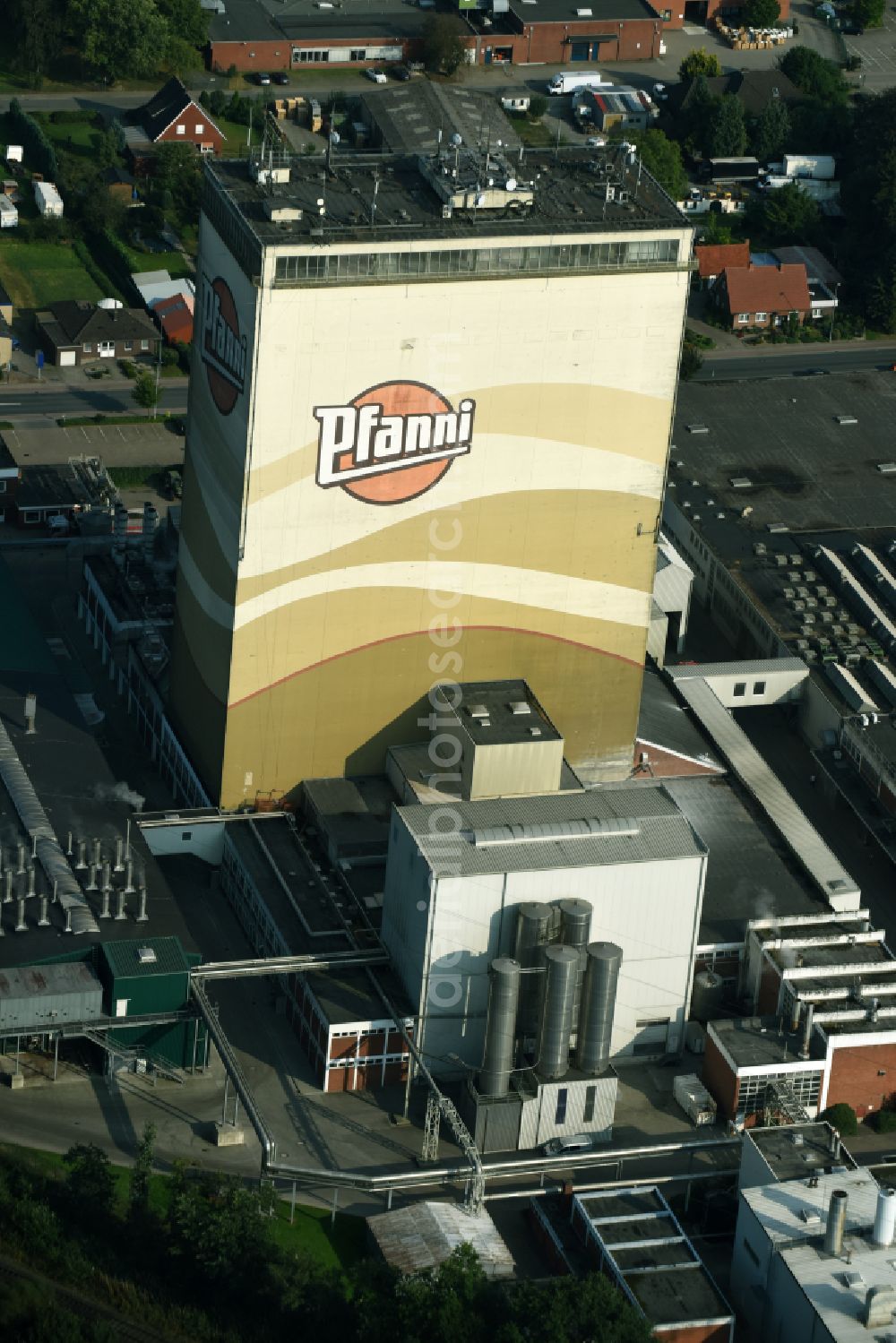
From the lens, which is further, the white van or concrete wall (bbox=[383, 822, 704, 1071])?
concrete wall (bbox=[383, 822, 704, 1071])

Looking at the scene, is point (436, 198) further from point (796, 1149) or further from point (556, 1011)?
point (796, 1149)

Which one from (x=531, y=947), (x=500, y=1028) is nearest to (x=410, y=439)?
(x=531, y=947)

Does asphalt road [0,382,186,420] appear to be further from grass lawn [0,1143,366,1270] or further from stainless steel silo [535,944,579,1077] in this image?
stainless steel silo [535,944,579,1077]

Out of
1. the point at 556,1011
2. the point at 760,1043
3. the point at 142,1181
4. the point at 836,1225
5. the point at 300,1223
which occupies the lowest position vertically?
the point at 300,1223

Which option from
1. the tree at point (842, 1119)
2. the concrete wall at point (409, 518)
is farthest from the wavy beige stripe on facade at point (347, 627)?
the tree at point (842, 1119)

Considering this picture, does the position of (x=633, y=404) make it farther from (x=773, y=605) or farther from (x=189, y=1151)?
(x=189, y=1151)

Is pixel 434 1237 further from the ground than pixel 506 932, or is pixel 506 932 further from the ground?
pixel 506 932

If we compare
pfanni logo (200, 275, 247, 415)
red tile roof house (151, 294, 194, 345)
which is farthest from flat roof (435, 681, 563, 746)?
red tile roof house (151, 294, 194, 345)
